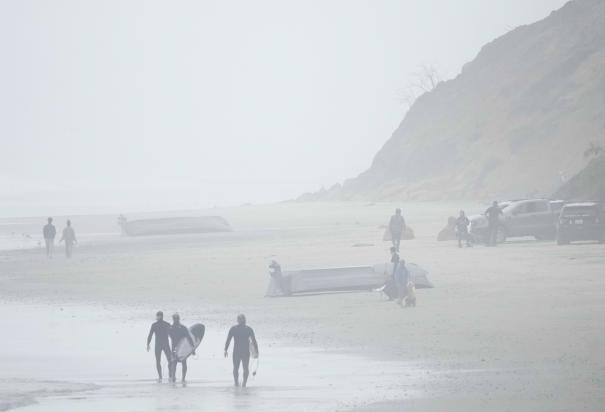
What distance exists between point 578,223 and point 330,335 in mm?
20992

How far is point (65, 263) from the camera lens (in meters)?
46.3

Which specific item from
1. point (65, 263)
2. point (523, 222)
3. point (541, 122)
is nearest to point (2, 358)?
point (65, 263)

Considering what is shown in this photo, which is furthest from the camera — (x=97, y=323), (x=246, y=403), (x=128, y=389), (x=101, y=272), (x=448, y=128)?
(x=448, y=128)

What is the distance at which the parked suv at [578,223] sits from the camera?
43562 millimetres

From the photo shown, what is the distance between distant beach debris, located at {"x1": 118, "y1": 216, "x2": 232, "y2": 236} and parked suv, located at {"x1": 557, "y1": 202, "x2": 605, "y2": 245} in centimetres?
2824

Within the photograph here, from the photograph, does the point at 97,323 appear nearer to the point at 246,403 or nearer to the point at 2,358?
the point at 2,358

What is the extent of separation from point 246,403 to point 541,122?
9201 cm

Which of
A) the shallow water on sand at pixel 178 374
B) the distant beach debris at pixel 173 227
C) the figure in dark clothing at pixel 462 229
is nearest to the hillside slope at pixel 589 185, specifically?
the figure in dark clothing at pixel 462 229

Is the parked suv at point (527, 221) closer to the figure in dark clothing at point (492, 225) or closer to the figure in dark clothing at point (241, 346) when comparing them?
the figure in dark clothing at point (492, 225)

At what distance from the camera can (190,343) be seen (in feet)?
66.6

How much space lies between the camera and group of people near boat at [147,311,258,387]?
63.9ft

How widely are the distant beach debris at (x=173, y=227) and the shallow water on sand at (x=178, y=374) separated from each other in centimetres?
4151

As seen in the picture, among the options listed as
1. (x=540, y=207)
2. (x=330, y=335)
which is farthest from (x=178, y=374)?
(x=540, y=207)

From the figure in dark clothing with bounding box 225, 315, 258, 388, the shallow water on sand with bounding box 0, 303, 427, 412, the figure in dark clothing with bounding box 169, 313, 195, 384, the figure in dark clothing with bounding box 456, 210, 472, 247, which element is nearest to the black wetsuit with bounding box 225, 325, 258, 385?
the figure in dark clothing with bounding box 225, 315, 258, 388
